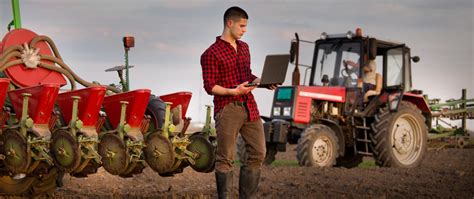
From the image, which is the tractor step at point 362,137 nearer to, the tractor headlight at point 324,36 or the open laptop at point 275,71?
the tractor headlight at point 324,36

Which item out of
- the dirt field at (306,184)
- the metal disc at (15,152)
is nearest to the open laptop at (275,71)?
the dirt field at (306,184)

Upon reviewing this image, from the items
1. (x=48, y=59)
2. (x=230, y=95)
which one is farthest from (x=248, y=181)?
(x=48, y=59)

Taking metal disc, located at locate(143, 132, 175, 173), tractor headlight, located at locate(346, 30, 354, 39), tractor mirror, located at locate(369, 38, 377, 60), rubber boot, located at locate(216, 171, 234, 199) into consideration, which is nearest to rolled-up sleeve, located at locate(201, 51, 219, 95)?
rubber boot, located at locate(216, 171, 234, 199)

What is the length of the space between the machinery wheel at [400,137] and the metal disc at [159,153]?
23.9 feet

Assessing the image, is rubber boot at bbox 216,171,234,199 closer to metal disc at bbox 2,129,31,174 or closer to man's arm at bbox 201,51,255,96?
man's arm at bbox 201,51,255,96

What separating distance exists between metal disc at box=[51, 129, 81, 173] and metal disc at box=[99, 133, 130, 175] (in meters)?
0.34

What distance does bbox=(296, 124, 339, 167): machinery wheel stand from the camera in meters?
13.6

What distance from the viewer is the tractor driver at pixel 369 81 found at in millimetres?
14570

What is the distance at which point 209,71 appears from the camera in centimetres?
647

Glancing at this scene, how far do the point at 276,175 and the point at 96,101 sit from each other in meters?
5.02

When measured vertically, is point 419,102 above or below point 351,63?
below

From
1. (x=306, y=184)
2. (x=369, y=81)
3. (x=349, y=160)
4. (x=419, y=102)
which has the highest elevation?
(x=369, y=81)

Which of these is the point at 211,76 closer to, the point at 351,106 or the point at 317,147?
the point at 317,147

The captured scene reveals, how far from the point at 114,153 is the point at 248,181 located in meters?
1.42
